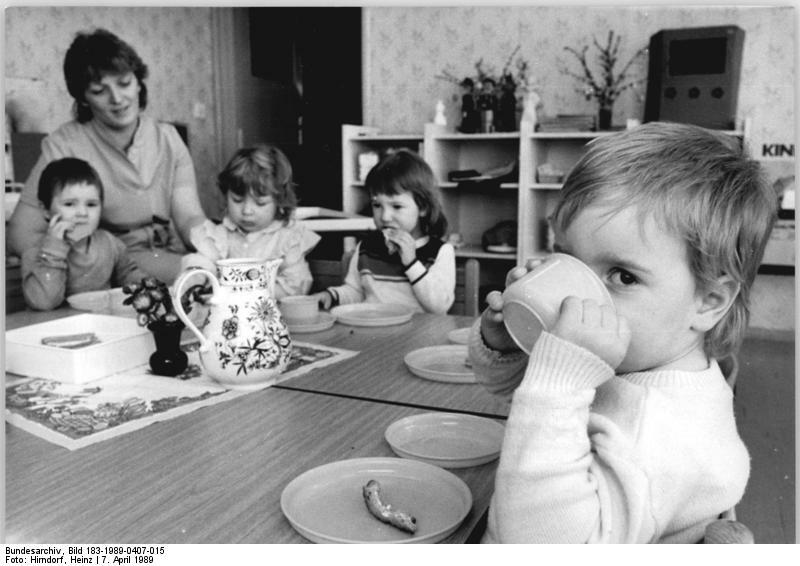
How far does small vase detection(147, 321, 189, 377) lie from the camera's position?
3.13ft

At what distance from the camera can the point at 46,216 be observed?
1.95 meters

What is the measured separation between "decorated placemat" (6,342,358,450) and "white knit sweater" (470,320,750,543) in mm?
441

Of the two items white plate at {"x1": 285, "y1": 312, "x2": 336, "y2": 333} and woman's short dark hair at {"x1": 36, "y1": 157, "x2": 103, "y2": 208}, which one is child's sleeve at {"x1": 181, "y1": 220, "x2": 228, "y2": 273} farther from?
white plate at {"x1": 285, "y1": 312, "x2": 336, "y2": 333}

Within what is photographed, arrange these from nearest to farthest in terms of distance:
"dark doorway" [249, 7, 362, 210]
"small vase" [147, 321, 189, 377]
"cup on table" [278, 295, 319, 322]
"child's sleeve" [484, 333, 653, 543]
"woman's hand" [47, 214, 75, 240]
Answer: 1. "child's sleeve" [484, 333, 653, 543]
2. "small vase" [147, 321, 189, 377]
3. "cup on table" [278, 295, 319, 322]
4. "woman's hand" [47, 214, 75, 240]
5. "dark doorway" [249, 7, 362, 210]

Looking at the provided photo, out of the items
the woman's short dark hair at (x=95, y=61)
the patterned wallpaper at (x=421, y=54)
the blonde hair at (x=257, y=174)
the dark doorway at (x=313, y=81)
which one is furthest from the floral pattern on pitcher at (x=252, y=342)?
the dark doorway at (x=313, y=81)

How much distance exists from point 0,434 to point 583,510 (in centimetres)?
59

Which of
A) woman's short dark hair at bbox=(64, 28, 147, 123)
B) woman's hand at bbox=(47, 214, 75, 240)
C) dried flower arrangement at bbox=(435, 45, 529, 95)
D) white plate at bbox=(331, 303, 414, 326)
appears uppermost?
dried flower arrangement at bbox=(435, 45, 529, 95)

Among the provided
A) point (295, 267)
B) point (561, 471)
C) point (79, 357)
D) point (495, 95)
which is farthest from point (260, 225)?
point (495, 95)

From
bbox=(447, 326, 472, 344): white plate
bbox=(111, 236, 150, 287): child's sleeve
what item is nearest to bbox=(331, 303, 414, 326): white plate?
bbox=(447, 326, 472, 344): white plate

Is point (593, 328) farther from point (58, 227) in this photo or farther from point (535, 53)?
point (535, 53)

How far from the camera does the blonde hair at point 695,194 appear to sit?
568mm

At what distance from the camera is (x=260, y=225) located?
6.66ft

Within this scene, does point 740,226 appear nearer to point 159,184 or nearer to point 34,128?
point 159,184
